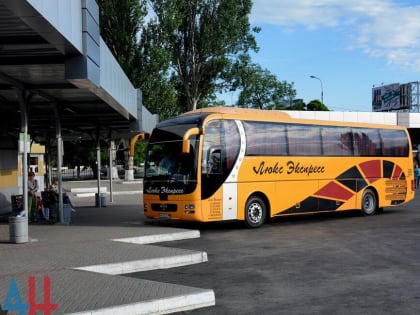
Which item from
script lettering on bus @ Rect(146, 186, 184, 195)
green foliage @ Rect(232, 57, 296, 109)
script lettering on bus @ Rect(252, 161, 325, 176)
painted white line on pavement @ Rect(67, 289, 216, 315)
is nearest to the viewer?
painted white line on pavement @ Rect(67, 289, 216, 315)

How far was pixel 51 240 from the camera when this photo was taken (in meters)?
13.7

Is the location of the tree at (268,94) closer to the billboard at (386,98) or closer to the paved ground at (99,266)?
the billboard at (386,98)

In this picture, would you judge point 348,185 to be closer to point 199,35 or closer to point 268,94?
point 199,35

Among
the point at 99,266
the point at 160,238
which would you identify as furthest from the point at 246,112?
the point at 99,266

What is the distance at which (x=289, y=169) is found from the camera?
17.7 metres

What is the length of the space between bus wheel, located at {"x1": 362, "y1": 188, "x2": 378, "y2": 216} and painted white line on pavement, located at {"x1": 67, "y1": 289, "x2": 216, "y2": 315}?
13794 mm

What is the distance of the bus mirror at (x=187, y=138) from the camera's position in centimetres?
1480

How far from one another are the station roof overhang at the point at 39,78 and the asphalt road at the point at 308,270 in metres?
4.42

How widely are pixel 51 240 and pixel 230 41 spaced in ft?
123

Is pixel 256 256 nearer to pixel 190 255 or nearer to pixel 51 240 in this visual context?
pixel 190 255

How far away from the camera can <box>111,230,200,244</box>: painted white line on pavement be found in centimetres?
1377

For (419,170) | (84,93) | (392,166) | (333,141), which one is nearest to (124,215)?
(84,93)

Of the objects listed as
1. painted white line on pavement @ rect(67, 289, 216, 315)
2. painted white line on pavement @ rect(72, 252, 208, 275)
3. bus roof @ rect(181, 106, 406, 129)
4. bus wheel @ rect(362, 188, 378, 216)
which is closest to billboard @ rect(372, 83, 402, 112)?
bus wheel @ rect(362, 188, 378, 216)

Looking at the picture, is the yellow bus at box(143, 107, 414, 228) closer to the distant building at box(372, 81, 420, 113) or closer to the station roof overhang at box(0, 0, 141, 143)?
the station roof overhang at box(0, 0, 141, 143)
